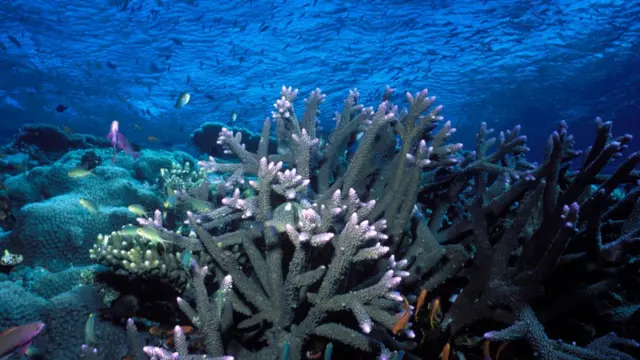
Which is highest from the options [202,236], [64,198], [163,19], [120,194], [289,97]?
[163,19]

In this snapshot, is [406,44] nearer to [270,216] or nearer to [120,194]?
[120,194]

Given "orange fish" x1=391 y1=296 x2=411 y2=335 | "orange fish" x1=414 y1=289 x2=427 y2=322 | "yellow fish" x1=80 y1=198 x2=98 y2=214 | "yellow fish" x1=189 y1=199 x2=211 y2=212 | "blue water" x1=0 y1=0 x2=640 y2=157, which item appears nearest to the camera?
"orange fish" x1=391 y1=296 x2=411 y2=335

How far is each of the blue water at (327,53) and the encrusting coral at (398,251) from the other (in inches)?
624

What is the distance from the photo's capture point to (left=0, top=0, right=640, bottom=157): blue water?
20422 mm

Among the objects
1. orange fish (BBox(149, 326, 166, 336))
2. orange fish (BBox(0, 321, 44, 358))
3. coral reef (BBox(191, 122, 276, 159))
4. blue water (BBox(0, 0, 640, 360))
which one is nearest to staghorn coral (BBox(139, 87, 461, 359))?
blue water (BBox(0, 0, 640, 360))

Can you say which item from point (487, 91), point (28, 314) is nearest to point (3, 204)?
point (28, 314)

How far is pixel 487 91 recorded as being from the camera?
31.5 m

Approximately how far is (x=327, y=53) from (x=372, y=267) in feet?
81.6

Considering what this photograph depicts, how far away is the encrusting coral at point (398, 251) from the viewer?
2.47 m

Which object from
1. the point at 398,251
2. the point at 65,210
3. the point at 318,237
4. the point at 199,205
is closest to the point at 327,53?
the point at 65,210

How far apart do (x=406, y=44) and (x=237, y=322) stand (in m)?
24.7

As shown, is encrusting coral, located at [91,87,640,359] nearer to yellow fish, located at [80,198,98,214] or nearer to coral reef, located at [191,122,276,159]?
yellow fish, located at [80,198,98,214]

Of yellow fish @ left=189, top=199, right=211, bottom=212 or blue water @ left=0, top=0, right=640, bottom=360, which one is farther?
yellow fish @ left=189, top=199, right=211, bottom=212

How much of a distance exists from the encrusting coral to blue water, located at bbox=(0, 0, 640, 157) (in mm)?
15843
